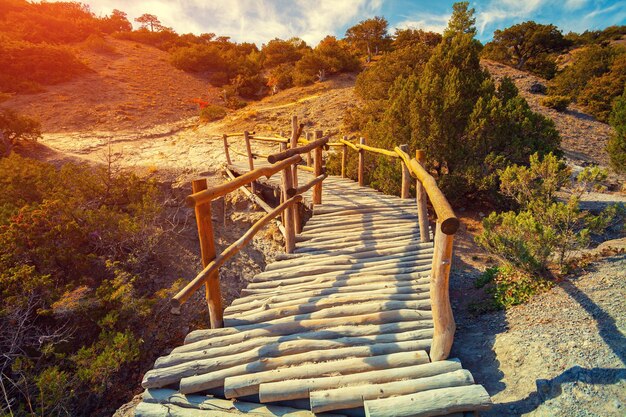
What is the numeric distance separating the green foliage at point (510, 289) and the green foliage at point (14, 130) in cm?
1693

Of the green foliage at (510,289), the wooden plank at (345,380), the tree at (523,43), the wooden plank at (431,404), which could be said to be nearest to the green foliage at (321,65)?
the tree at (523,43)

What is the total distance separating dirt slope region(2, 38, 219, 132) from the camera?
18.5 metres

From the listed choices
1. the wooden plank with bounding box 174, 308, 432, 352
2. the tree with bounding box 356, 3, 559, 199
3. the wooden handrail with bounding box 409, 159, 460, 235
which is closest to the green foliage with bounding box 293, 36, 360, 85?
the tree with bounding box 356, 3, 559, 199

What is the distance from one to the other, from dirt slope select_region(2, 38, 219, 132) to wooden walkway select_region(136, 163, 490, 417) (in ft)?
62.3

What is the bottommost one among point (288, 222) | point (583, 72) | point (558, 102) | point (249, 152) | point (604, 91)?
point (288, 222)

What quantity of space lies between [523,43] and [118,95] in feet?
110

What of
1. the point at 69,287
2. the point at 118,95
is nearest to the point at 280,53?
the point at 118,95

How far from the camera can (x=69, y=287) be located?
6629 millimetres

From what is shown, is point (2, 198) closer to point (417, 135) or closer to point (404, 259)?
point (404, 259)

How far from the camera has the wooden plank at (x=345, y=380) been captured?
8.36 ft

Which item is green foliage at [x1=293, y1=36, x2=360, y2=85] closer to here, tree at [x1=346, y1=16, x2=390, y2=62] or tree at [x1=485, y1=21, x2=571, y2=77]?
tree at [x1=346, y1=16, x2=390, y2=62]

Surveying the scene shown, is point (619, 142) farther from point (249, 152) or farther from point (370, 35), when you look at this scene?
point (370, 35)

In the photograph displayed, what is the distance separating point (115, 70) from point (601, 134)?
33610mm

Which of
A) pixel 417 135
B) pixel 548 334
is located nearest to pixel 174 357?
pixel 548 334
